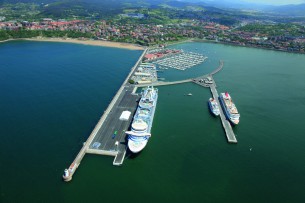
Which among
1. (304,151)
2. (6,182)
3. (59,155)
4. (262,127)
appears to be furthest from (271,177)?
(6,182)

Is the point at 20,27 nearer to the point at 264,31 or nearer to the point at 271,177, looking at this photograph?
the point at 271,177

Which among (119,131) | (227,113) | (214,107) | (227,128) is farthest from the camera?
(214,107)

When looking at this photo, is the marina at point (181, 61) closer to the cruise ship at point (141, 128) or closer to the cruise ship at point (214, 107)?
the cruise ship at point (214, 107)

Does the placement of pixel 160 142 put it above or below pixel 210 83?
below

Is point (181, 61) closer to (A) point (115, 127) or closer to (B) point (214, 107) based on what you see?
(B) point (214, 107)

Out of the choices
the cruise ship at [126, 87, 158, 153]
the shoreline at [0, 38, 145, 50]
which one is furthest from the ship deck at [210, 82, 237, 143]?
the shoreline at [0, 38, 145, 50]

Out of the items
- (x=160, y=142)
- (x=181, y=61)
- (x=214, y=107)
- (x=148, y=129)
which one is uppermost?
(x=148, y=129)

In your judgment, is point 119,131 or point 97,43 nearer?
point 119,131

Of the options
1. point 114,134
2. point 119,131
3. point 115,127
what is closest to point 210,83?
point 115,127
